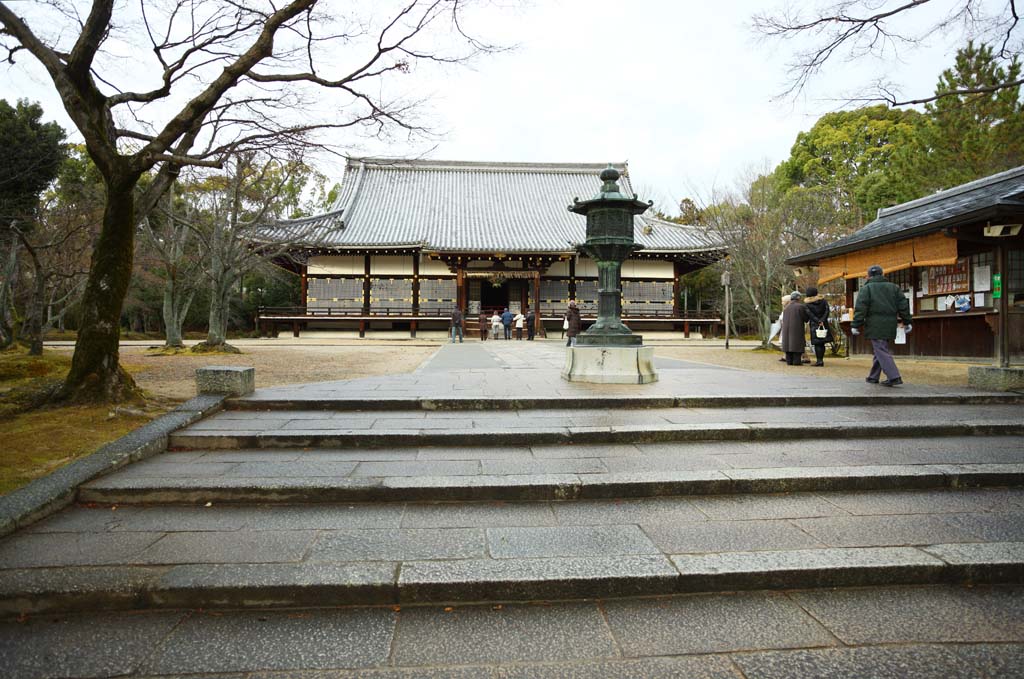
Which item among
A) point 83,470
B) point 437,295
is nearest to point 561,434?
point 83,470

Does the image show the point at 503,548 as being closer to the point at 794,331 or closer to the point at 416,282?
the point at 794,331

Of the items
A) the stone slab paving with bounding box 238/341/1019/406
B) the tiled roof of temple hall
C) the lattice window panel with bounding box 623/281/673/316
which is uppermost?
the tiled roof of temple hall

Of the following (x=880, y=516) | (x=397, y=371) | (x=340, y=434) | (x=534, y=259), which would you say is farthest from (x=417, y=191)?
(x=880, y=516)

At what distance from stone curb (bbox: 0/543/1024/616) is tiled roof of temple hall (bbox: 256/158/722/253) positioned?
1853 centimetres

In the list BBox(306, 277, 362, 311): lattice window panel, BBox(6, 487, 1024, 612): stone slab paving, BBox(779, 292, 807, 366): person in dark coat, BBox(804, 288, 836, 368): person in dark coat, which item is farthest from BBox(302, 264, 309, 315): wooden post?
BBox(6, 487, 1024, 612): stone slab paving

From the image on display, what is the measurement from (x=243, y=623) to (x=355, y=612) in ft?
1.59

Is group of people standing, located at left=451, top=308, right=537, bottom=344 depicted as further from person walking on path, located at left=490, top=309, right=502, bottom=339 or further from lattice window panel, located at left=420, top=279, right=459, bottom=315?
lattice window panel, located at left=420, top=279, right=459, bottom=315

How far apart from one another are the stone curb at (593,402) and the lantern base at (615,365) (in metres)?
1.25

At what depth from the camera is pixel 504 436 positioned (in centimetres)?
448

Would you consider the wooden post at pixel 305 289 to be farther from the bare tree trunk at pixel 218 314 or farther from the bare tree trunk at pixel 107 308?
the bare tree trunk at pixel 107 308

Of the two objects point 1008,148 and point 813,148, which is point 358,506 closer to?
point 1008,148

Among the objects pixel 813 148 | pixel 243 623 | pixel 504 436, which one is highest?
pixel 813 148

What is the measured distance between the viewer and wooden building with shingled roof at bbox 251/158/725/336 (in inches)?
933

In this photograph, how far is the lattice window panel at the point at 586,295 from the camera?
80.8 ft
